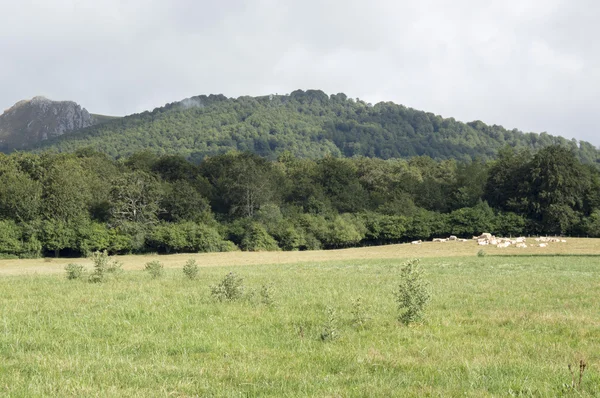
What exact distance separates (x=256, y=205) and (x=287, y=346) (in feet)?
235

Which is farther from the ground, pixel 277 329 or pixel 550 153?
pixel 550 153

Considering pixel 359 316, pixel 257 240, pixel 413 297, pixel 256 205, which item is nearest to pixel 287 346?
pixel 359 316

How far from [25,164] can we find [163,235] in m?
27.6

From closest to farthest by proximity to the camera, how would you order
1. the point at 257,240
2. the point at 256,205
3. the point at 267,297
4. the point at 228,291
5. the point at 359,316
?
the point at 359,316 → the point at 267,297 → the point at 228,291 → the point at 257,240 → the point at 256,205

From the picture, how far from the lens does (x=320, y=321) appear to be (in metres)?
12.6

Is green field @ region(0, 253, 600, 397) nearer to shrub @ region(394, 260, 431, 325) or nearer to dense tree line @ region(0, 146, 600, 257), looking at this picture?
shrub @ region(394, 260, 431, 325)

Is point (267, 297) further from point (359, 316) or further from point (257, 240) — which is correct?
point (257, 240)

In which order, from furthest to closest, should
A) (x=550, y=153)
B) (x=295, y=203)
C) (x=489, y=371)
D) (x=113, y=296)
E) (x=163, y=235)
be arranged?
(x=295, y=203), (x=550, y=153), (x=163, y=235), (x=113, y=296), (x=489, y=371)

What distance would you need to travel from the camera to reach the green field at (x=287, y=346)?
7074 mm

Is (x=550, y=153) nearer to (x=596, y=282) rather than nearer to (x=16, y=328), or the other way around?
(x=596, y=282)

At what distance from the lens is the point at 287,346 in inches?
398

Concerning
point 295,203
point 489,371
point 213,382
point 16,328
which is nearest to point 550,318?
point 489,371

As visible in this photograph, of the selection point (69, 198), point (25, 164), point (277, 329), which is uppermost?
point (25, 164)

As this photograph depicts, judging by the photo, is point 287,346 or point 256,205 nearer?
point 287,346
